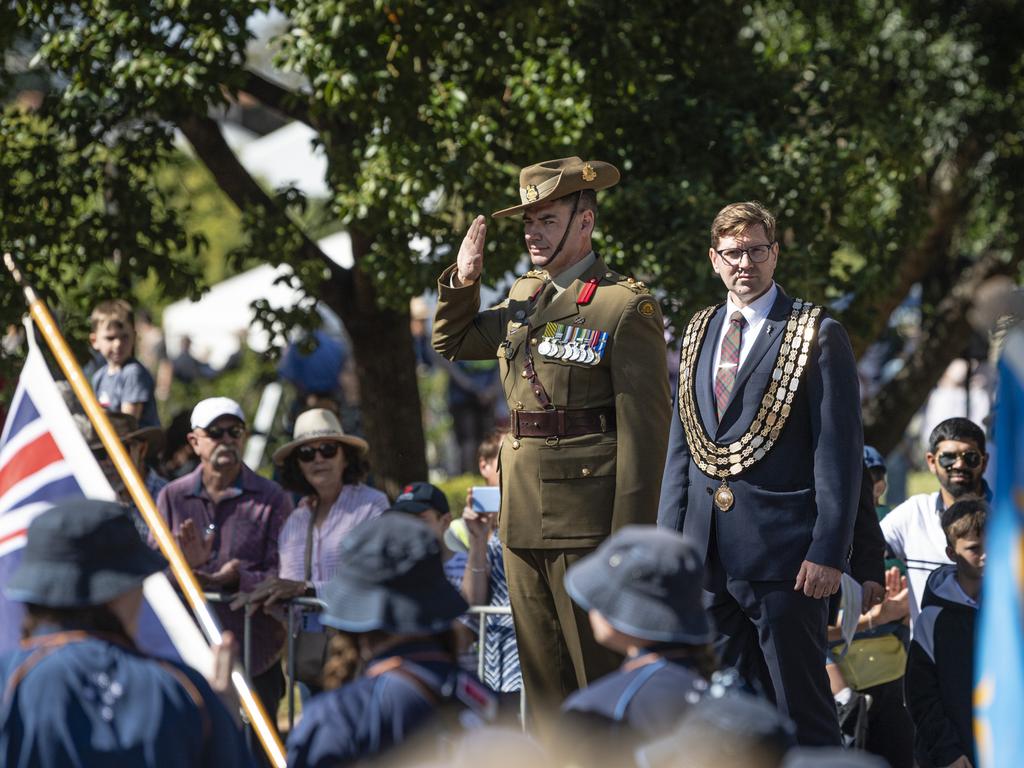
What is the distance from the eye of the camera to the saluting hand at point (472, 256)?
17.5 feet

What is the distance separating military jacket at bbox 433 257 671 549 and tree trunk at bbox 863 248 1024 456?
6.84 m

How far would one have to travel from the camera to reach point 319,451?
723 centimetres

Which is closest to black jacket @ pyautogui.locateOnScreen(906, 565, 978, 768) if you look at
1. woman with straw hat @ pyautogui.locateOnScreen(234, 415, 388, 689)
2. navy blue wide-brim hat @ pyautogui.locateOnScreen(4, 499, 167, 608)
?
woman with straw hat @ pyautogui.locateOnScreen(234, 415, 388, 689)

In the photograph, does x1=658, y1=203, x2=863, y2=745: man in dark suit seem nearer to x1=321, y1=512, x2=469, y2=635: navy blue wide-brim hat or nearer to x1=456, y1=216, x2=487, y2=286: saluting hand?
x1=456, y1=216, x2=487, y2=286: saluting hand

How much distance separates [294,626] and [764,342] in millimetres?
2583

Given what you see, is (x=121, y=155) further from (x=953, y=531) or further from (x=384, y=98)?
(x=953, y=531)

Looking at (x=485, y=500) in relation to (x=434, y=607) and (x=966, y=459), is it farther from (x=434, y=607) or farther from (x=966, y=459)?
(x=434, y=607)

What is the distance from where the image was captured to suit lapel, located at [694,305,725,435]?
16.8ft

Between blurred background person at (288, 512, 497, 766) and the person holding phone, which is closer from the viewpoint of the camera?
blurred background person at (288, 512, 497, 766)

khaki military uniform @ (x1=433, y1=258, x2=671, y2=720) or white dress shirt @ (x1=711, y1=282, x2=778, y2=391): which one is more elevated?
white dress shirt @ (x1=711, y1=282, x2=778, y2=391)

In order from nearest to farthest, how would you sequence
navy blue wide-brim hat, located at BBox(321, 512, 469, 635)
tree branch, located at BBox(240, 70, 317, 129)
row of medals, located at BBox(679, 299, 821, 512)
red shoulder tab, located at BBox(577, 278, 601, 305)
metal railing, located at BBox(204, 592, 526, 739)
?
navy blue wide-brim hat, located at BBox(321, 512, 469, 635), row of medals, located at BBox(679, 299, 821, 512), red shoulder tab, located at BBox(577, 278, 601, 305), metal railing, located at BBox(204, 592, 526, 739), tree branch, located at BBox(240, 70, 317, 129)

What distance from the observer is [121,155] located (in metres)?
9.62

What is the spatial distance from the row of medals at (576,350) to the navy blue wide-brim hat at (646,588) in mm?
1754

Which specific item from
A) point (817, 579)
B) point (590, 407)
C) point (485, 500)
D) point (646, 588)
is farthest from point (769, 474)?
point (485, 500)
